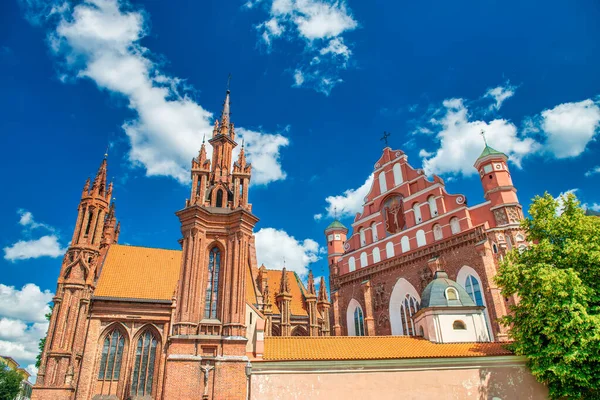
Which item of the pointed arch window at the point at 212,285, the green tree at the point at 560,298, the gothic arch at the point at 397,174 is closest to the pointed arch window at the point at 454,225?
the gothic arch at the point at 397,174

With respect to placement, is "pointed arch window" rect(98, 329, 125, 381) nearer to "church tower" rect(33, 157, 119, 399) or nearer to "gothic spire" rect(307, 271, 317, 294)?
"church tower" rect(33, 157, 119, 399)

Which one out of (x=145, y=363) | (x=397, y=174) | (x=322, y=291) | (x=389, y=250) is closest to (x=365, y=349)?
(x=389, y=250)

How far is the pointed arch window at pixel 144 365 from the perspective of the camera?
84.5 feet

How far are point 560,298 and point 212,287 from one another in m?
17.1

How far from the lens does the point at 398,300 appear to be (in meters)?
32.4

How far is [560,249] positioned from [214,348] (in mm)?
17935

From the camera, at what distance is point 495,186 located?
2930 cm

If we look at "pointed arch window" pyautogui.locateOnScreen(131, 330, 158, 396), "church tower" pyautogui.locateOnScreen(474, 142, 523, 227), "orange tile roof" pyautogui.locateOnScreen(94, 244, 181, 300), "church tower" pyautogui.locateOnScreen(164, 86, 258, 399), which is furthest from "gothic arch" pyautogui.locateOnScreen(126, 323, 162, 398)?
"church tower" pyautogui.locateOnScreen(474, 142, 523, 227)

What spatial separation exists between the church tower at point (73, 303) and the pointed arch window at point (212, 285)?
10.6 metres

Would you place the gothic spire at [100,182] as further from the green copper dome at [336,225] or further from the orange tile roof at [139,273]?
the green copper dome at [336,225]

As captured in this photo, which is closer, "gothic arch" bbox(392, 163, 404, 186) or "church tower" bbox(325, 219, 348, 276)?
"gothic arch" bbox(392, 163, 404, 186)

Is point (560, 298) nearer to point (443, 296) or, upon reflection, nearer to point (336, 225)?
point (443, 296)

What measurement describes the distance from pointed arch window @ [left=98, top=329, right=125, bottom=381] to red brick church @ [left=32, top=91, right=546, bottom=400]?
7cm

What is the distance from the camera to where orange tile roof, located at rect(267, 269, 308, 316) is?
38281 mm
